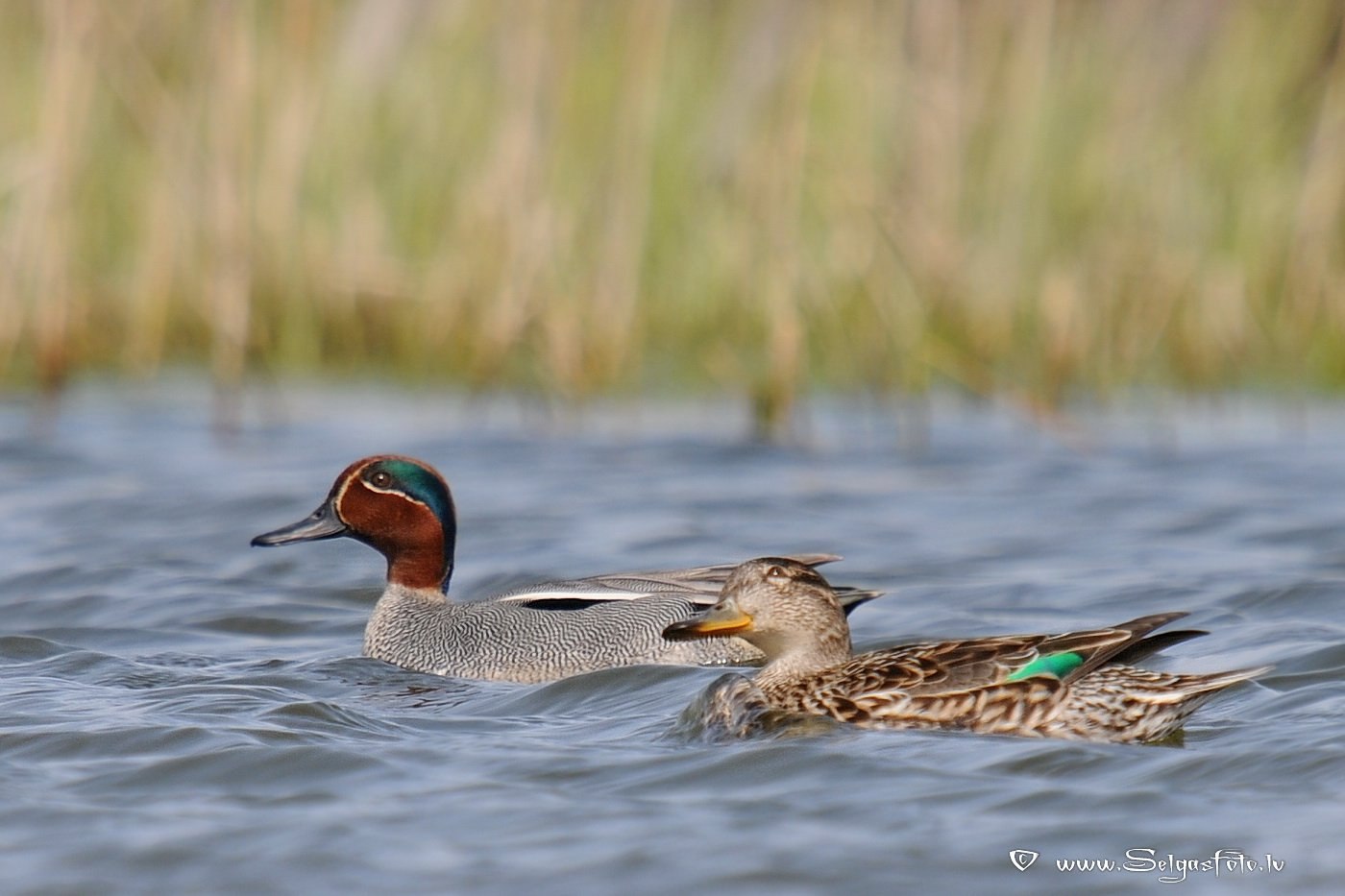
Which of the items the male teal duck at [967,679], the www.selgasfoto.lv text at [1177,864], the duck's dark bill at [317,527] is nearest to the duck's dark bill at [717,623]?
the male teal duck at [967,679]

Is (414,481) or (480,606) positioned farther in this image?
(414,481)

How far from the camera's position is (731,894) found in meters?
Result: 4.15

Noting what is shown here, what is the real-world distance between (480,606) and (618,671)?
69 centimetres

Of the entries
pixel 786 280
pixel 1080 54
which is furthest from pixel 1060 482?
pixel 1080 54

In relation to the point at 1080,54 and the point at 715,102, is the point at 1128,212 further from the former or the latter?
the point at 715,102

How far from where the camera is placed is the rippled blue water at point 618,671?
14.5 ft

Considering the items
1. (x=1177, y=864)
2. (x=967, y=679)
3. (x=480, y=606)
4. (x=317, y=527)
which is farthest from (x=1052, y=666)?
(x=317, y=527)

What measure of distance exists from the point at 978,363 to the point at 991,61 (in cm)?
148

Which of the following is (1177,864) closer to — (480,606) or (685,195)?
(480,606)

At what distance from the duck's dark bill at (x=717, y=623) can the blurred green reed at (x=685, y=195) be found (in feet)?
11.3

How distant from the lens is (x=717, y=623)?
5875mm

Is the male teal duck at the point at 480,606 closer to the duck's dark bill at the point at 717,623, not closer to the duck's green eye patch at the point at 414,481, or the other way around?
the duck's green eye patch at the point at 414,481

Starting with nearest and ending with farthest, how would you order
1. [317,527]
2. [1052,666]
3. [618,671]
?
[1052,666] → [618,671] → [317,527]

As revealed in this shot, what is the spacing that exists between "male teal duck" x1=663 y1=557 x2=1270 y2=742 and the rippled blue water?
0.47 feet
